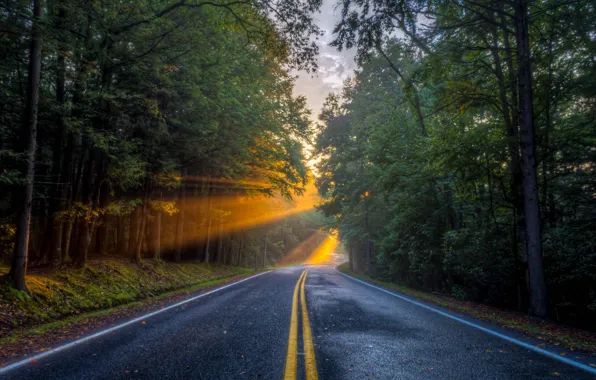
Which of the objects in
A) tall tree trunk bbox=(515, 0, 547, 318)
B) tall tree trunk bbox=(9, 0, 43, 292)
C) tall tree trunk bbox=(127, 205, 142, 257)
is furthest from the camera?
tall tree trunk bbox=(127, 205, 142, 257)

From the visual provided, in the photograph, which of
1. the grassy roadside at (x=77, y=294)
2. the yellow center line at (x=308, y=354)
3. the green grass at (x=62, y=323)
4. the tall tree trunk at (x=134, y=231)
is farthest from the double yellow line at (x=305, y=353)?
the tall tree trunk at (x=134, y=231)

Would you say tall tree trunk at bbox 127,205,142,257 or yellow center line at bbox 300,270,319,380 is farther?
tall tree trunk at bbox 127,205,142,257

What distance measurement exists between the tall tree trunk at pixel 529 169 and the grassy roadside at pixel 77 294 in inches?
436

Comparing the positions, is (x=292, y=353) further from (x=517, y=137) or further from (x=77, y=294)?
(x=517, y=137)

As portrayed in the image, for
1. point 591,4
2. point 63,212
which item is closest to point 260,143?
point 63,212

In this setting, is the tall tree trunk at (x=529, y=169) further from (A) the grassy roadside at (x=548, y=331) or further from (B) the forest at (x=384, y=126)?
(A) the grassy roadside at (x=548, y=331)

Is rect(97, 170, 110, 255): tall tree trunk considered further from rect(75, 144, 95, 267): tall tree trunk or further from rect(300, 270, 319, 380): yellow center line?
rect(300, 270, 319, 380): yellow center line

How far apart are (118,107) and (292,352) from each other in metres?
9.86

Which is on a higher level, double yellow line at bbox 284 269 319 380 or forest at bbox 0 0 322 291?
forest at bbox 0 0 322 291

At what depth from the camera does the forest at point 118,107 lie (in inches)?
306

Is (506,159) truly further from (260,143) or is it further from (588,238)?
(260,143)

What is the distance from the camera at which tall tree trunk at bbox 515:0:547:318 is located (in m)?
8.13

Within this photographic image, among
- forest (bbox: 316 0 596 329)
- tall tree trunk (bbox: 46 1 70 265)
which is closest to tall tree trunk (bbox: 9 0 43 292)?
tall tree trunk (bbox: 46 1 70 265)

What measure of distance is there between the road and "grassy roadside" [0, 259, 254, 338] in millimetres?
2284
